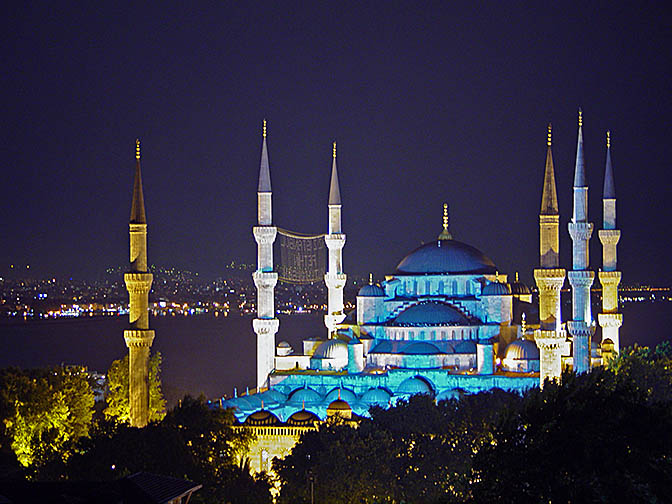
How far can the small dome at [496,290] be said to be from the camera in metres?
45.4

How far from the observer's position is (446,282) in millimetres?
47000

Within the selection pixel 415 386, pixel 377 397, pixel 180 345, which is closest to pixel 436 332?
pixel 415 386

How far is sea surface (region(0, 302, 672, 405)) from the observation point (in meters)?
90.2

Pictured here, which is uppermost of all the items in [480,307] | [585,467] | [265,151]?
[265,151]

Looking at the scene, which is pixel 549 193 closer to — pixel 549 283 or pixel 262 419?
pixel 549 283

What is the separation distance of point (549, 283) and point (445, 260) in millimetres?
7408

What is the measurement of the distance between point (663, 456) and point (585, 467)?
125 cm

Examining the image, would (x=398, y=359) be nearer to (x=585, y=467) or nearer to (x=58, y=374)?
(x=58, y=374)

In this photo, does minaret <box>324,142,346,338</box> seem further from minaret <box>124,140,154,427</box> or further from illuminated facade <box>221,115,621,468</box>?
minaret <box>124,140,154,427</box>

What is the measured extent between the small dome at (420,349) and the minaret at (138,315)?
9128 mm

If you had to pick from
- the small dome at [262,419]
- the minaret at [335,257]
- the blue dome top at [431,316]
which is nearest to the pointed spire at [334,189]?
the minaret at [335,257]

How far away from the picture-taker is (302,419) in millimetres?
38719

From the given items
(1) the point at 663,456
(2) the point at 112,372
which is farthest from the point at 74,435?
(1) the point at 663,456

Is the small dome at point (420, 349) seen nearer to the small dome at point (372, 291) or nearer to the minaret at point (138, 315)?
the small dome at point (372, 291)
